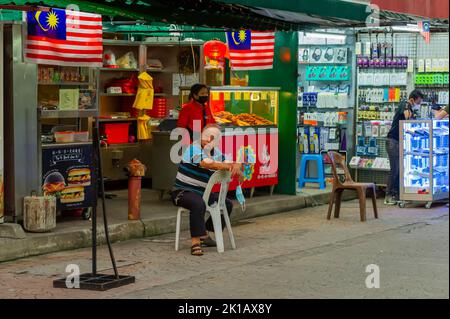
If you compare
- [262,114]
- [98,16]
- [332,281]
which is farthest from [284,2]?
[332,281]

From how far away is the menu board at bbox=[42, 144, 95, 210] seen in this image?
12.6 metres

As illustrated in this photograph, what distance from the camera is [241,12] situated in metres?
14.5

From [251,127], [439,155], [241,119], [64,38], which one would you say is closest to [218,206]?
[64,38]

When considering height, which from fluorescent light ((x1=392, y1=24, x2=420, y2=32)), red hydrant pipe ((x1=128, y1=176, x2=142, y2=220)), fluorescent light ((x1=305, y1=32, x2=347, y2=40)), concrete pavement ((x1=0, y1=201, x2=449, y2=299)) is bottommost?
concrete pavement ((x1=0, y1=201, x2=449, y2=299))

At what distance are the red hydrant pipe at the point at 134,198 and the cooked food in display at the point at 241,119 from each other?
277 cm

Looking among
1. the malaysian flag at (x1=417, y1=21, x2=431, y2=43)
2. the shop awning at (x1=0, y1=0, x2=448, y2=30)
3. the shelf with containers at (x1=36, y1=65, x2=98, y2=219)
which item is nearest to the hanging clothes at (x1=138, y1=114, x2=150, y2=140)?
the shop awning at (x1=0, y1=0, x2=448, y2=30)

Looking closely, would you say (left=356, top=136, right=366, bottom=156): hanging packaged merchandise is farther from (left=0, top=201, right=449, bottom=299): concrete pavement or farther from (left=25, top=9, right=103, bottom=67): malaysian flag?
(left=25, top=9, right=103, bottom=67): malaysian flag

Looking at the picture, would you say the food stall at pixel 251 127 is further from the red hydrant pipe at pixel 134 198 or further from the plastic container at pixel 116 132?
the red hydrant pipe at pixel 134 198

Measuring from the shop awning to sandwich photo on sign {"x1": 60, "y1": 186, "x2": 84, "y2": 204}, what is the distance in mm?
2457

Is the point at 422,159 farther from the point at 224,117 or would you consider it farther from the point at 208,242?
the point at 208,242

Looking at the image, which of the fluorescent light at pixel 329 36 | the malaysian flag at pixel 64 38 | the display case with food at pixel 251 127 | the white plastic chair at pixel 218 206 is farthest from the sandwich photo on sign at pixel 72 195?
the fluorescent light at pixel 329 36

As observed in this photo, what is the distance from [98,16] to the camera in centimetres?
1325

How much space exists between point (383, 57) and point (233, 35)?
Result: 12.4 feet

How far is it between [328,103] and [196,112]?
788 cm
